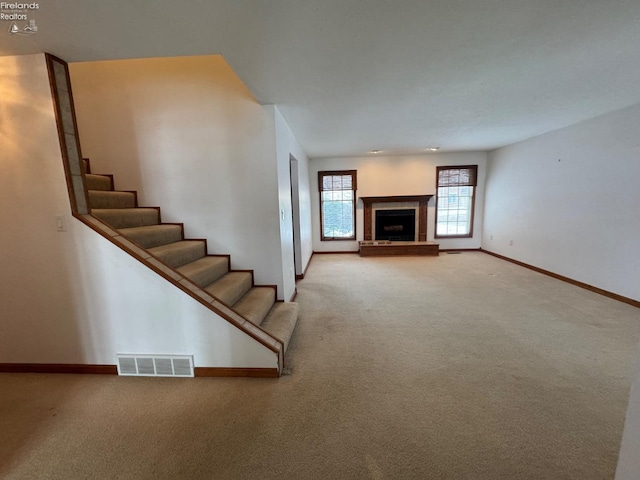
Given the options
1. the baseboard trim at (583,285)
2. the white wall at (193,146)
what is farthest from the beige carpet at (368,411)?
the white wall at (193,146)

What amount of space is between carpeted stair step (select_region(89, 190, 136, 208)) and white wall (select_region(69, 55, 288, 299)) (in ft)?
0.40

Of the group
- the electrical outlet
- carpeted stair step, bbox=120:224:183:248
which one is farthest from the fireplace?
the electrical outlet

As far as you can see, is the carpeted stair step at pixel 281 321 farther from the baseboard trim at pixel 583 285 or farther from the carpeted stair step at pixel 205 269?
the baseboard trim at pixel 583 285

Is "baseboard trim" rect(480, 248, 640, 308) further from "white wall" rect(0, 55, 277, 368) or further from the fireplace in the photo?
"white wall" rect(0, 55, 277, 368)

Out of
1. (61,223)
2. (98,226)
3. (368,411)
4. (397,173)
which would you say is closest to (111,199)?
(61,223)

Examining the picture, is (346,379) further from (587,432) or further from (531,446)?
(587,432)

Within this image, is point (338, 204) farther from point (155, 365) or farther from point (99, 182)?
point (155, 365)

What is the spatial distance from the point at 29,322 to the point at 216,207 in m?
1.74

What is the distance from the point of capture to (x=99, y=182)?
9.13 ft

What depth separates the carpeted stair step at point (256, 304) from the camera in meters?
2.32

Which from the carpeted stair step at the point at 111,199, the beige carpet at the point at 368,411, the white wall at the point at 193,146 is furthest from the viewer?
the white wall at the point at 193,146

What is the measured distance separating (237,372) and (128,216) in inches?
73.7

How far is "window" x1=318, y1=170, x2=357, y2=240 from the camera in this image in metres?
6.13

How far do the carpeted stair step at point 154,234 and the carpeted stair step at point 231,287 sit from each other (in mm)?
704
